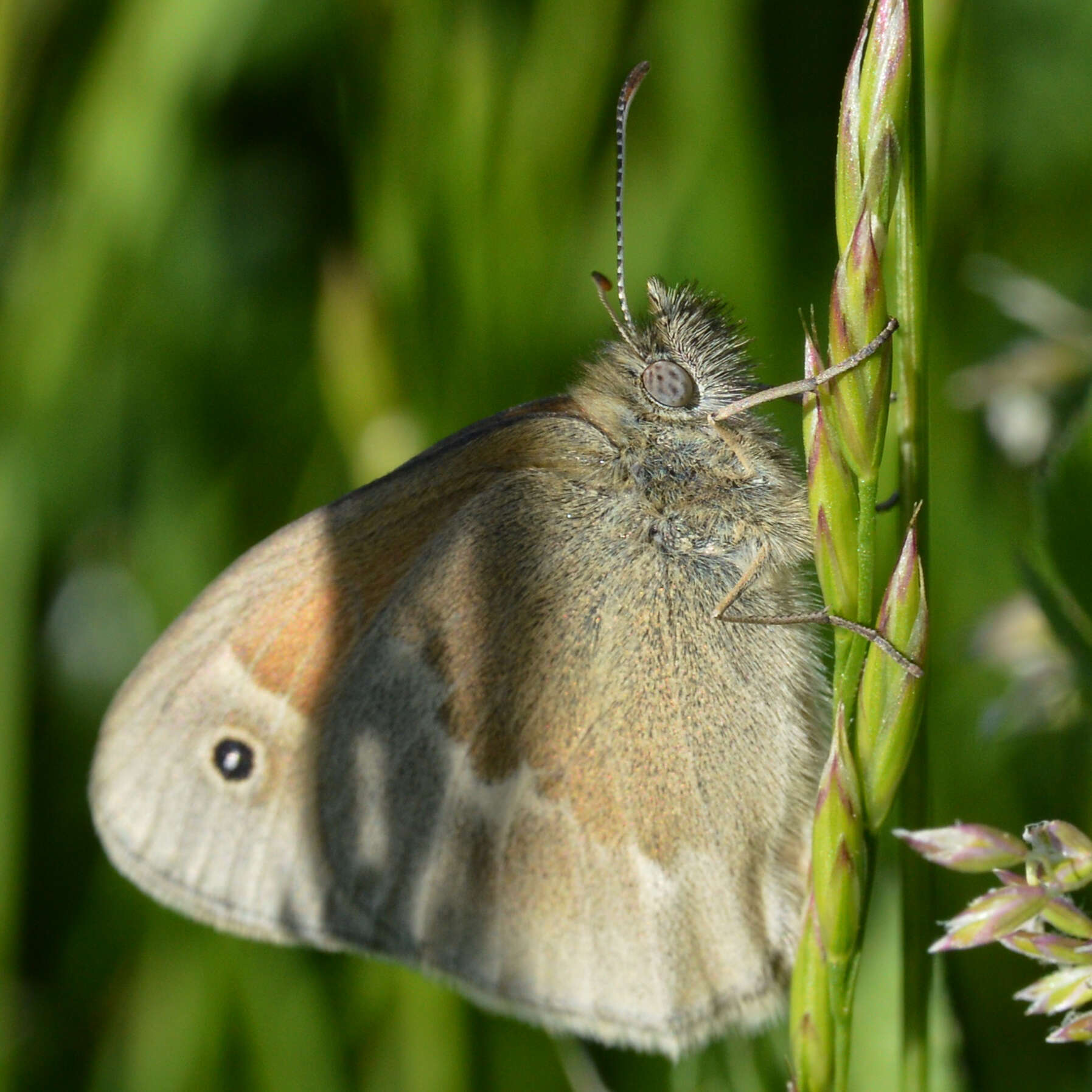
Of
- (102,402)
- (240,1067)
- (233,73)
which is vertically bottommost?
(240,1067)

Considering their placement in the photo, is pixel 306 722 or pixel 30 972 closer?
pixel 306 722

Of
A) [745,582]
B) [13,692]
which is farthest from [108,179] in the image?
[745,582]

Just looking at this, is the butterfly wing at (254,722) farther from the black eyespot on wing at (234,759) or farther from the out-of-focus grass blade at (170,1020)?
the out-of-focus grass blade at (170,1020)

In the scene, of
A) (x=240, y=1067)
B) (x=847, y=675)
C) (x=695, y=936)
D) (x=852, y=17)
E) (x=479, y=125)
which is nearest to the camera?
(x=847, y=675)

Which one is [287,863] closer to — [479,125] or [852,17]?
[479,125]

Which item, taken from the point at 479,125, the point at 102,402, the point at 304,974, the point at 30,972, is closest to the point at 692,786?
the point at 304,974

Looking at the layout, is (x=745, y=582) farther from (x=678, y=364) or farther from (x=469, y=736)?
(x=469, y=736)

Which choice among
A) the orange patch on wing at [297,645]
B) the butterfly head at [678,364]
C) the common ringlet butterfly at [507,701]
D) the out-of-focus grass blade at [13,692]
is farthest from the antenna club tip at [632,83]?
the out-of-focus grass blade at [13,692]
